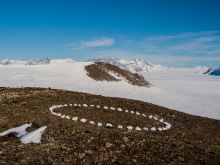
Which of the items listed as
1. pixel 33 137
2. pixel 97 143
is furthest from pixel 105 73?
pixel 97 143

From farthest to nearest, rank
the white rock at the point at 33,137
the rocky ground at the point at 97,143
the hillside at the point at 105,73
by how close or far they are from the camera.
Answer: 1. the hillside at the point at 105,73
2. the white rock at the point at 33,137
3. the rocky ground at the point at 97,143

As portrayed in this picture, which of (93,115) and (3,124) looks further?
(93,115)

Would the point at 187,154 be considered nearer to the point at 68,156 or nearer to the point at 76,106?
the point at 68,156

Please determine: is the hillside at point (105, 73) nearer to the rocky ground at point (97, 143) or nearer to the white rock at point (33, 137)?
the rocky ground at point (97, 143)

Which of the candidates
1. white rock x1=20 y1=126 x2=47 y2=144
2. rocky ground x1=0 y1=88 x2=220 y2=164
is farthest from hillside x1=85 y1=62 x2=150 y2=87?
white rock x1=20 y1=126 x2=47 y2=144

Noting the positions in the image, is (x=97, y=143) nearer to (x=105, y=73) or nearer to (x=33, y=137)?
(x=33, y=137)

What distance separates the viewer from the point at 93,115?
1337 inches

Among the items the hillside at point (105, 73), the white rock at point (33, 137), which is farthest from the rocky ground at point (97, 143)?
the hillside at point (105, 73)

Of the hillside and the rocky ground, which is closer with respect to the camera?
the rocky ground

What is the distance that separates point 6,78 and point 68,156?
82.5m

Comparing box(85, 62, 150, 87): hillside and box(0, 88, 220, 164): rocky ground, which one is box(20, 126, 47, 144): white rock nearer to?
box(0, 88, 220, 164): rocky ground

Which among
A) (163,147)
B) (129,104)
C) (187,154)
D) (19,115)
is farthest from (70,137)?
(129,104)

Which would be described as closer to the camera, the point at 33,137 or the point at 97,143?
the point at 97,143

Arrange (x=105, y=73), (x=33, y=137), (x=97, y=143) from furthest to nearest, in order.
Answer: (x=105, y=73), (x=33, y=137), (x=97, y=143)
